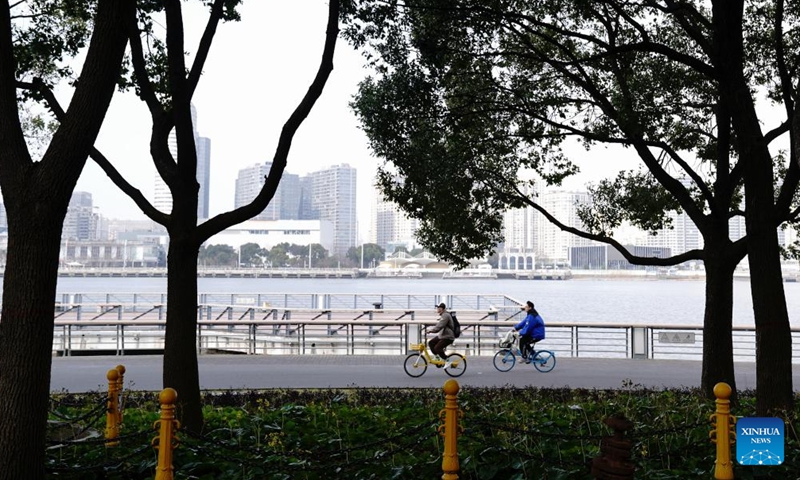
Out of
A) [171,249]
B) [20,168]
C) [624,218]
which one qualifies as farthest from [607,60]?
[20,168]

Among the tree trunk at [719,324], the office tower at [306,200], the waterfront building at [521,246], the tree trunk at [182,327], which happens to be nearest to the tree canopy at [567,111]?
the tree trunk at [719,324]

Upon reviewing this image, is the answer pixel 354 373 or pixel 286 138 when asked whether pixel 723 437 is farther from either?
pixel 354 373

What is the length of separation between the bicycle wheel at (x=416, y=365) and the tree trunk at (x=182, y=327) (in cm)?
844

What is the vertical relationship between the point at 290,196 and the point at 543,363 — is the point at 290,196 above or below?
above

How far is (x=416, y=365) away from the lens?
16656 mm

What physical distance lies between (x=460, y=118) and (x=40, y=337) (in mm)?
9640

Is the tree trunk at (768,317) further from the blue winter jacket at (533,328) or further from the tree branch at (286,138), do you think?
the blue winter jacket at (533,328)

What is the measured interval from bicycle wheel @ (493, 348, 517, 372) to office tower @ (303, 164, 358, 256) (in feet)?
425

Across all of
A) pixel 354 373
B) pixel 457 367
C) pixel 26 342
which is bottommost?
pixel 354 373

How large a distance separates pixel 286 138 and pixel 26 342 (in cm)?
423

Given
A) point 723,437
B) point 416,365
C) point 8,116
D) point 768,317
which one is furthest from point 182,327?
point 416,365

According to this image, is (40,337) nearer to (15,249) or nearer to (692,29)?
(15,249)

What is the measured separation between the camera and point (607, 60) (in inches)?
532

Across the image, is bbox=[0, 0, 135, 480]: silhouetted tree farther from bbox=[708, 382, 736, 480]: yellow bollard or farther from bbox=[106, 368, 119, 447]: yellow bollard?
bbox=[708, 382, 736, 480]: yellow bollard
